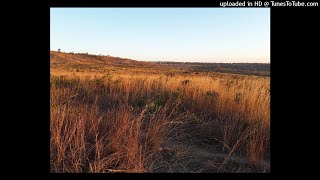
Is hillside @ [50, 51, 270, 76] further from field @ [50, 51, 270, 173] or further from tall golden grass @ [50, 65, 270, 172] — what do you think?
field @ [50, 51, 270, 173]

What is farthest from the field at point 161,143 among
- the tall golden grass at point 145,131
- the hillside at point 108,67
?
the hillside at point 108,67

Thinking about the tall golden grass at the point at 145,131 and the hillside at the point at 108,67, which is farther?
the hillside at the point at 108,67

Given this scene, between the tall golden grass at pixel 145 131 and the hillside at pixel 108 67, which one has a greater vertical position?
the hillside at pixel 108 67

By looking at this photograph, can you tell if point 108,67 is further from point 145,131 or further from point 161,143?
point 161,143

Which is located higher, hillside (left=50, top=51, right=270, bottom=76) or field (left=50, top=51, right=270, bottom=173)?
hillside (left=50, top=51, right=270, bottom=76)

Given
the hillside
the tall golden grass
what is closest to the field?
the tall golden grass

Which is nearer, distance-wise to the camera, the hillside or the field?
the field

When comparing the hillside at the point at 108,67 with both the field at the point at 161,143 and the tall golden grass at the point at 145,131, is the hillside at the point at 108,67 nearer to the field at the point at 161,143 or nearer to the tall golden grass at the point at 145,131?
the tall golden grass at the point at 145,131

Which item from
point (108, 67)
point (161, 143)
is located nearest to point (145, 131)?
point (161, 143)

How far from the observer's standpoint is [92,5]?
3.25 metres

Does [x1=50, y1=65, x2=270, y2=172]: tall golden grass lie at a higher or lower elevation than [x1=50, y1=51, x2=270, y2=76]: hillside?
lower

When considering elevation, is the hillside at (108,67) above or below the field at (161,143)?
above
